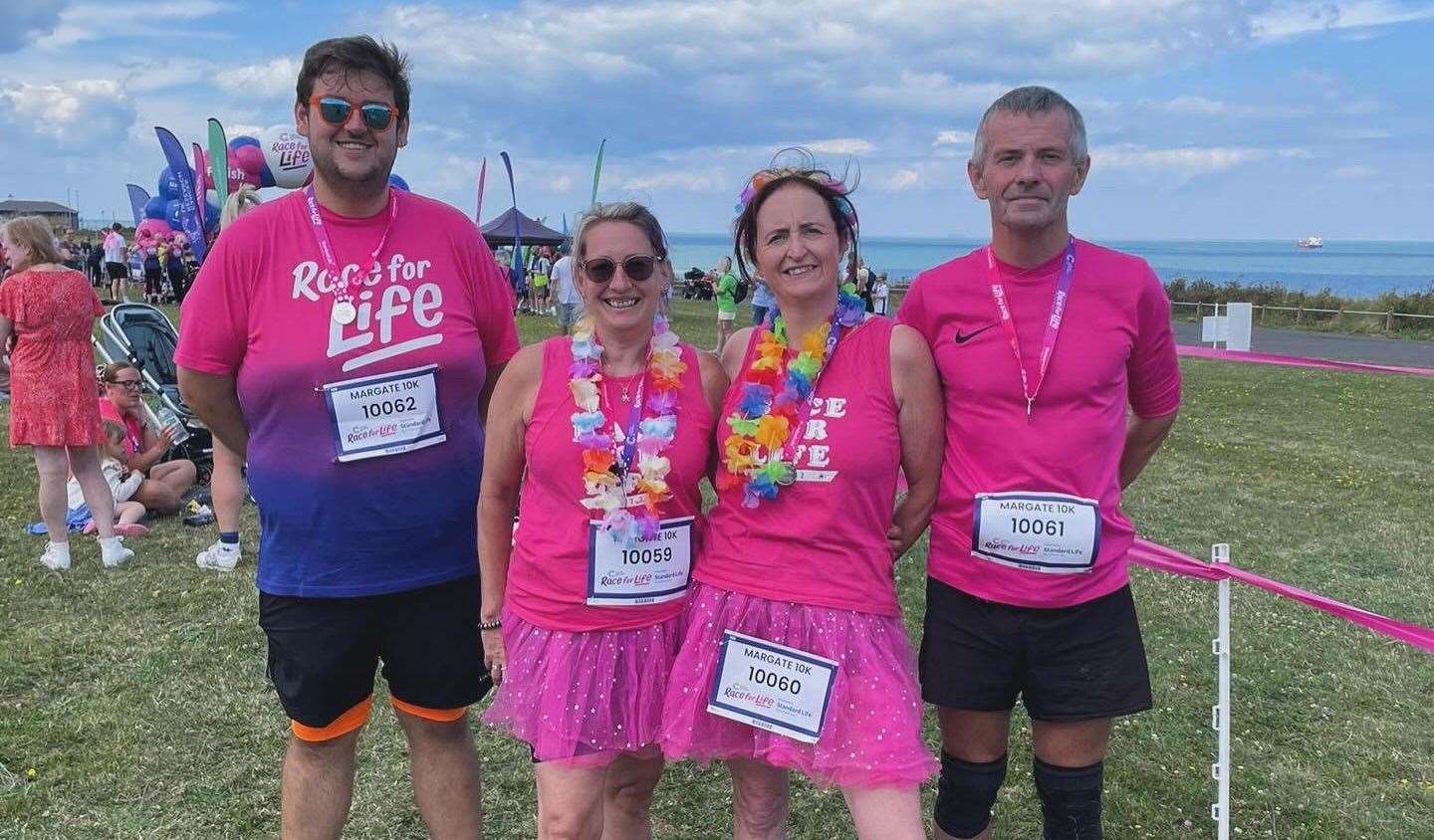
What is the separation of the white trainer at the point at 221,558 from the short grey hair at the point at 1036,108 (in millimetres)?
4776

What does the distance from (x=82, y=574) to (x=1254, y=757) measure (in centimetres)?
580

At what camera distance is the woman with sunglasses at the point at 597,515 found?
2152mm

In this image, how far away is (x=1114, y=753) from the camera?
359 cm

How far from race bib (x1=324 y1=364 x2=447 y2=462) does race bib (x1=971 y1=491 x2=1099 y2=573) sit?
130 centimetres

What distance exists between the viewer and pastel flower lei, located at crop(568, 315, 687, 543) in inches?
84.1

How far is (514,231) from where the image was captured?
26.0 meters

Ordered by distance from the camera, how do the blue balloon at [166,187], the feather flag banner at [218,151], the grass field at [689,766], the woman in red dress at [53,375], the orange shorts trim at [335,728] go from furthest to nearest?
the blue balloon at [166,187], the feather flag banner at [218,151], the woman in red dress at [53,375], the grass field at [689,766], the orange shorts trim at [335,728]

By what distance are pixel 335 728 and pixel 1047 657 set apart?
1767 mm

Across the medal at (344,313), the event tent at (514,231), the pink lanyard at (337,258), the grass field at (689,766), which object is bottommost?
the grass field at (689,766)

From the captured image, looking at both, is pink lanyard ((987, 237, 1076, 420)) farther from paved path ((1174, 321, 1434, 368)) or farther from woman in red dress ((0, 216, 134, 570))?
paved path ((1174, 321, 1434, 368))

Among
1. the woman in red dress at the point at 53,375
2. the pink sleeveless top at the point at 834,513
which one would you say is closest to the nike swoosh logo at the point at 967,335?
the pink sleeveless top at the point at 834,513

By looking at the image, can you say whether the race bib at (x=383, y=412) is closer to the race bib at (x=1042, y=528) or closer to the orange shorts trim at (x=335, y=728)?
the orange shorts trim at (x=335, y=728)

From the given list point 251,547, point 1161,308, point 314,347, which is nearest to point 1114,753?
point 1161,308

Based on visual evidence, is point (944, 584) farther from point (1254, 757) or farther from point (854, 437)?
point (1254, 757)
